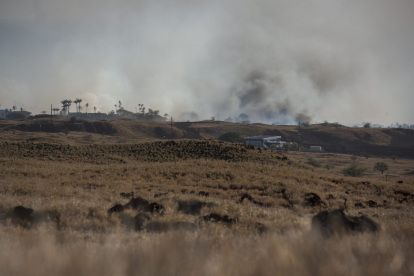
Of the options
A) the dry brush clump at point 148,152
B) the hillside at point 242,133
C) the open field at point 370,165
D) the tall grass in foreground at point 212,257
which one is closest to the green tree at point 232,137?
the hillside at point 242,133

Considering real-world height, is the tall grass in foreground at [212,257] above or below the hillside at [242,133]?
below

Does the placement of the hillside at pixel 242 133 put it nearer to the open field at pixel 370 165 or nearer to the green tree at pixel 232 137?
the green tree at pixel 232 137

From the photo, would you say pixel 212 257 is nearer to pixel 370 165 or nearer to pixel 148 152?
pixel 148 152

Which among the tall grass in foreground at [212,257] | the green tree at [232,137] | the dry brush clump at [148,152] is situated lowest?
the dry brush clump at [148,152]

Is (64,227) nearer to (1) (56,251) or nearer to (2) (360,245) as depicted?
(1) (56,251)

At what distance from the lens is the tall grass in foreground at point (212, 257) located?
3170 mm

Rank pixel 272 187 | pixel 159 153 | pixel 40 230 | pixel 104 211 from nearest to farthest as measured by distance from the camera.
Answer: pixel 40 230 → pixel 104 211 → pixel 272 187 → pixel 159 153

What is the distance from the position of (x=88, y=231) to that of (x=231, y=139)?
283 ft

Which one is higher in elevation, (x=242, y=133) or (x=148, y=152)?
(x=242, y=133)

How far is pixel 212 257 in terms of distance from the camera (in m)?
3.59

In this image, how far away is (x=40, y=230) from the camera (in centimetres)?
527

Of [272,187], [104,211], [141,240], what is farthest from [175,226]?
[272,187]

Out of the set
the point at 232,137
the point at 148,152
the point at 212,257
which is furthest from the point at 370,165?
the point at 212,257

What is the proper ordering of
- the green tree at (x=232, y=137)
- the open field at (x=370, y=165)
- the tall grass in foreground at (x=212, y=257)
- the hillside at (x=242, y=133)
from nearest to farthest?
1. the tall grass in foreground at (x=212, y=257)
2. the open field at (x=370, y=165)
3. the green tree at (x=232, y=137)
4. the hillside at (x=242, y=133)
